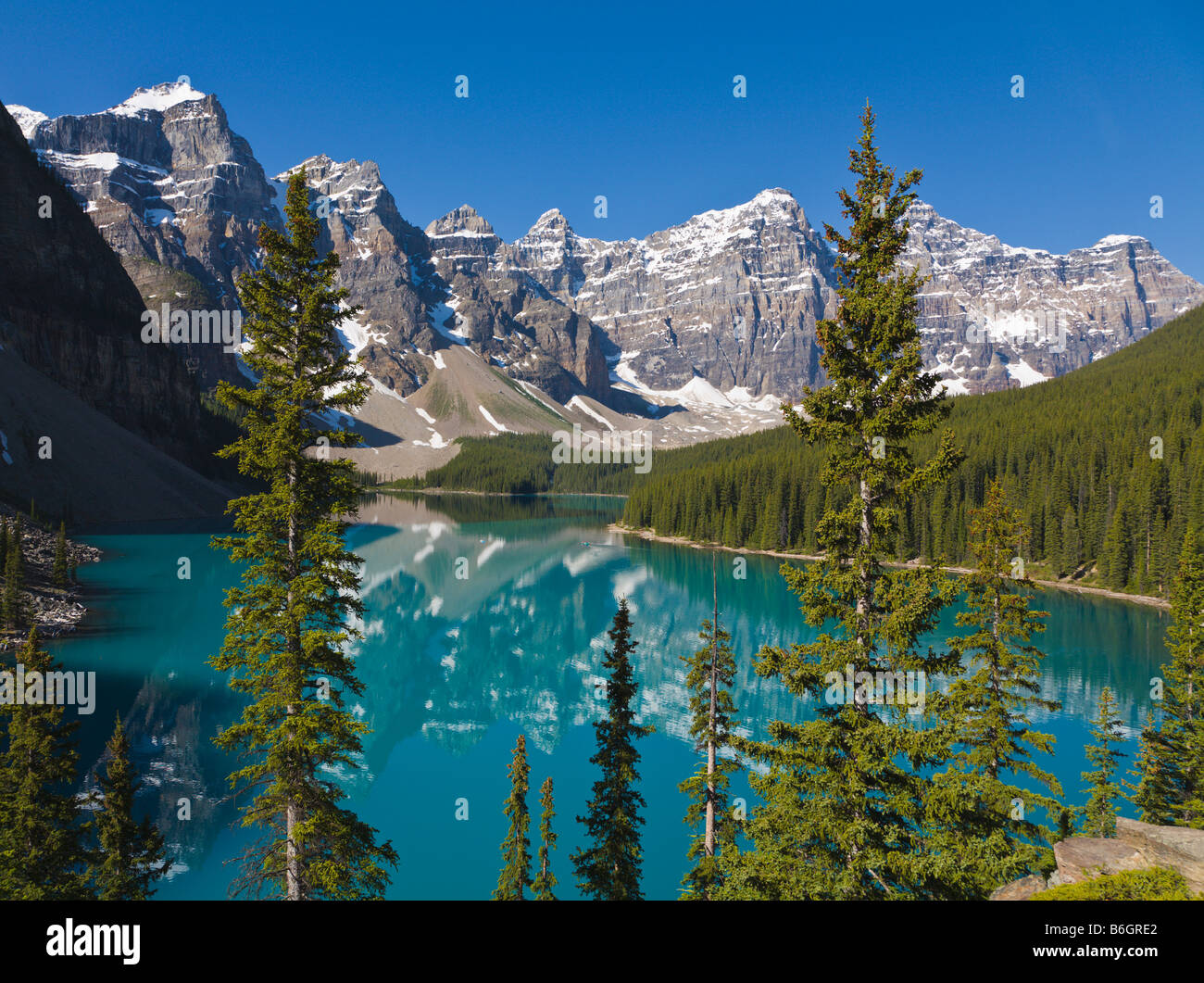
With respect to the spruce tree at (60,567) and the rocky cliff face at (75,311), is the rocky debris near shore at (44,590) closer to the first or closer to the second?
the spruce tree at (60,567)

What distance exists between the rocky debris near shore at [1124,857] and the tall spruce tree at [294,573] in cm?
1135

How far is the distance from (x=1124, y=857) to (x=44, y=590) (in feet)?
216

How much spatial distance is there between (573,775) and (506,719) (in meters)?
8.87

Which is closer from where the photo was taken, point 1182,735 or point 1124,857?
point 1124,857

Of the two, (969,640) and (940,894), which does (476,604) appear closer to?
(969,640)

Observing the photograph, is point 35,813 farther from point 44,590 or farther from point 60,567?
point 60,567

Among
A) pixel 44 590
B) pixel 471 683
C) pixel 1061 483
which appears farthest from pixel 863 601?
pixel 1061 483

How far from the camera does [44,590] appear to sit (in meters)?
51.2

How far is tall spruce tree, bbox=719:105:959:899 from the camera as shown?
1054 cm

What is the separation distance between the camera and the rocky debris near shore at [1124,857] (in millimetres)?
8062
